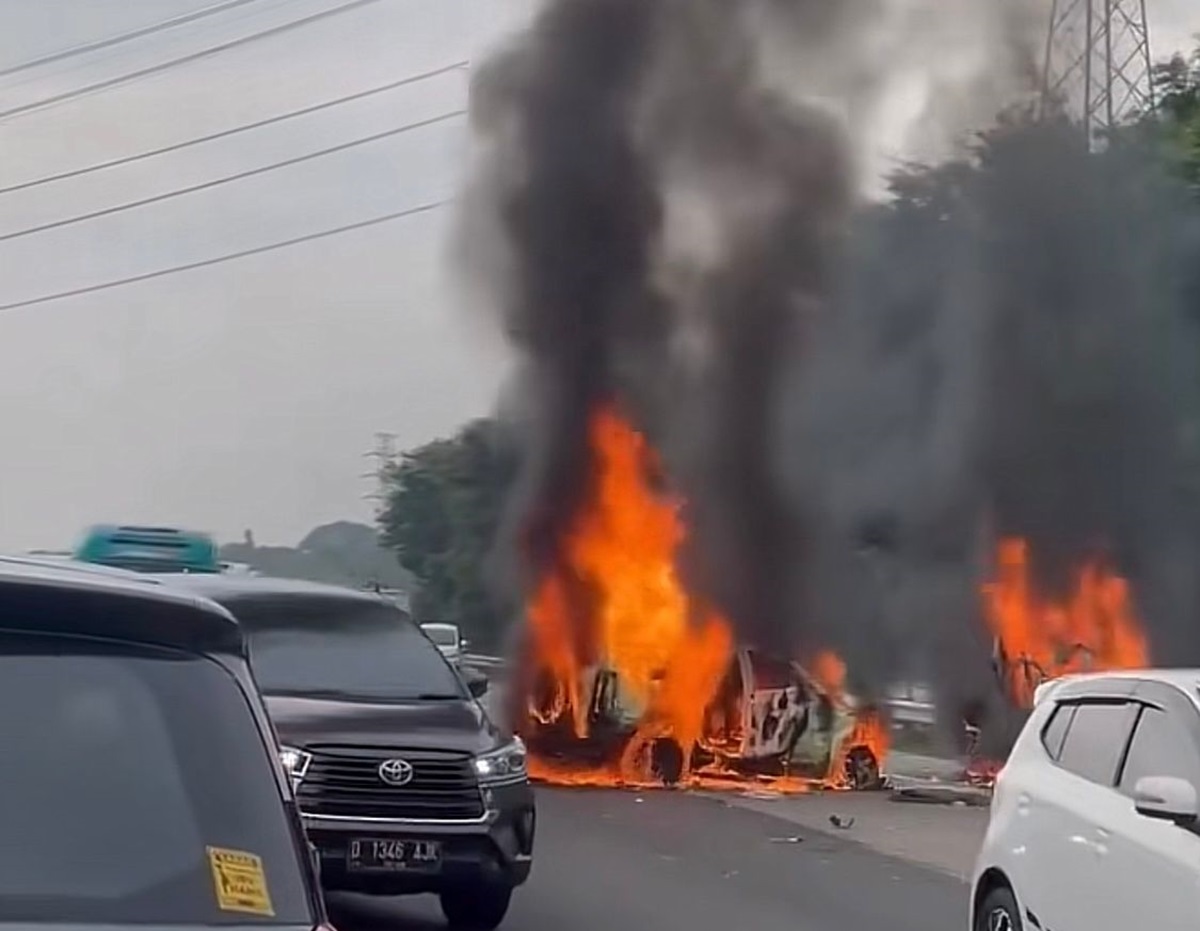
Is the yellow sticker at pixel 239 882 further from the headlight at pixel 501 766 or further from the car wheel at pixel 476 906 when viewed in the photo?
the car wheel at pixel 476 906

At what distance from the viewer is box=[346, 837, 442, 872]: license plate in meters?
11.0

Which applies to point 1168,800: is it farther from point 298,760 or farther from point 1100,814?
point 298,760

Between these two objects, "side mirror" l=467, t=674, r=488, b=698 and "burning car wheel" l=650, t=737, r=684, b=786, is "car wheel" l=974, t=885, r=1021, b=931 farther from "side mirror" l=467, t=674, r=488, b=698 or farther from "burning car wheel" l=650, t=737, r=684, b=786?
"burning car wheel" l=650, t=737, r=684, b=786

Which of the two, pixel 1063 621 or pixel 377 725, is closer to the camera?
pixel 377 725

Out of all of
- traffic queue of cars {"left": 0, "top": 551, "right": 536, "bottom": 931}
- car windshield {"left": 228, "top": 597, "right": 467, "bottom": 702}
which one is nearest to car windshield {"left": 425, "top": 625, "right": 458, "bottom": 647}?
car windshield {"left": 228, "top": 597, "right": 467, "bottom": 702}

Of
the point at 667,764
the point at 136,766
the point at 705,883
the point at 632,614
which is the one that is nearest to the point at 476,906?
the point at 705,883

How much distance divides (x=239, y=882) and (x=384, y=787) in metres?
7.41

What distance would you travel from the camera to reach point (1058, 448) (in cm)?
3100

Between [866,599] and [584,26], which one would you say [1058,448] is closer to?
[866,599]

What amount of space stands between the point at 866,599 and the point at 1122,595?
342 centimetres

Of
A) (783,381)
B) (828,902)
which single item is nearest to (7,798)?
(828,902)

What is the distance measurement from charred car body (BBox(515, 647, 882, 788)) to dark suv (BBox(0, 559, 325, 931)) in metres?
18.9

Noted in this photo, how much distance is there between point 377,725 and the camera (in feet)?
37.3

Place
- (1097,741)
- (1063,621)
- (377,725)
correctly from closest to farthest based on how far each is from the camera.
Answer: (1097,741) → (377,725) → (1063,621)
